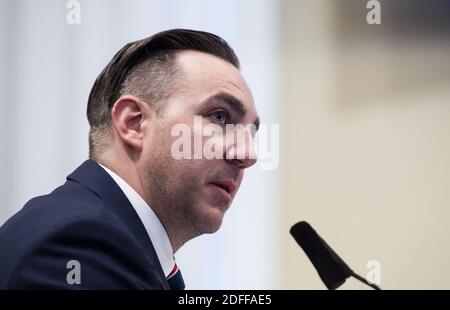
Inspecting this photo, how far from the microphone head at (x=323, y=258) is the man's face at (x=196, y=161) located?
0.21 meters

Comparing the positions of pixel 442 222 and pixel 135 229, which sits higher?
pixel 135 229

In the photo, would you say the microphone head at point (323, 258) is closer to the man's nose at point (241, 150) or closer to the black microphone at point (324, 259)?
the black microphone at point (324, 259)

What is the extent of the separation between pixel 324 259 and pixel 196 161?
29 centimetres

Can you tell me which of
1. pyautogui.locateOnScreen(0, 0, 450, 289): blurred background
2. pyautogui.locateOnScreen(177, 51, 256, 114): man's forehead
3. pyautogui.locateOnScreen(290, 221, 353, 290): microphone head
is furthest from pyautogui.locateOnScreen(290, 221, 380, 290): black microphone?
pyautogui.locateOnScreen(0, 0, 450, 289): blurred background

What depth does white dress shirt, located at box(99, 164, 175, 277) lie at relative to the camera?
0.96m

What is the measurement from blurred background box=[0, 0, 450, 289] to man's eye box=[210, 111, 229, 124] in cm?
47

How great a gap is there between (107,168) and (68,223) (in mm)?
299

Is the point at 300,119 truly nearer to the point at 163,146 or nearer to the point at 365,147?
the point at 365,147

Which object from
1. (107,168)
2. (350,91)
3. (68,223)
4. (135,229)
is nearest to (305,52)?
(350,91)

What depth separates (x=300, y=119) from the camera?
61.6 inches

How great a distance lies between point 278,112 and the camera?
155 cm

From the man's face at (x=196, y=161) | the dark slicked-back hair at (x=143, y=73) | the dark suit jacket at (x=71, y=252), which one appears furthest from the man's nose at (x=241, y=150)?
the dark suit jacket at (x=71, y=252)

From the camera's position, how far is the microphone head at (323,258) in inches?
31.0
